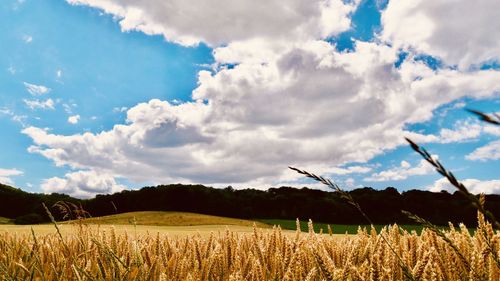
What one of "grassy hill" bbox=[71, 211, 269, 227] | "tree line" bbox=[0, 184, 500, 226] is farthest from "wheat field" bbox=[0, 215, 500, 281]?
"tree line" bbox=[0, 184, 500, 226]

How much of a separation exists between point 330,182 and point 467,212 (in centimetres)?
6570

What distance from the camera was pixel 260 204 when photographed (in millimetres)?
62656

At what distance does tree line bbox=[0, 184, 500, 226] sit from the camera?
5962 centimetres

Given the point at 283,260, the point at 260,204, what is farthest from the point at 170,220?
the point at 283,260

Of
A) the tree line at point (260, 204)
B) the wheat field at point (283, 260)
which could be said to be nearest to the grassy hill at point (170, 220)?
the tree line at point (260, 204)

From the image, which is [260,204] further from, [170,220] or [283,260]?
[283,260]

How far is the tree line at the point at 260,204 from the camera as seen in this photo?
5962cm

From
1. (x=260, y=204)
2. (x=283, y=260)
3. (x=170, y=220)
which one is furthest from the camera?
(x=260, y=204)

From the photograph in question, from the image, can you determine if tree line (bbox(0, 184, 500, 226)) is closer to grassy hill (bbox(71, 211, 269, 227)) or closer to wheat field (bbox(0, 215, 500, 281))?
grassy hill (bbox(71, 211, 269, 227))

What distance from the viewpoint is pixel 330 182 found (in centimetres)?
154

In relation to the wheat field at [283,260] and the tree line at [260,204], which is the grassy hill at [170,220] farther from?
the wheat field at [283,260]

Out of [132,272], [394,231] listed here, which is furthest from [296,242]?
[132,272]

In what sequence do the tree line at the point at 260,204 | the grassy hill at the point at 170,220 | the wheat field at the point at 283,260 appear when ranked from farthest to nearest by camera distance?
the tree line at the point at 260,204 → the grassy hill at the point at 170,220 → the wheat field at the point at 283,260

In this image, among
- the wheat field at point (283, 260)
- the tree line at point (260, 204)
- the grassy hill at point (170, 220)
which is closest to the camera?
the wheat field at point (283, 260)
